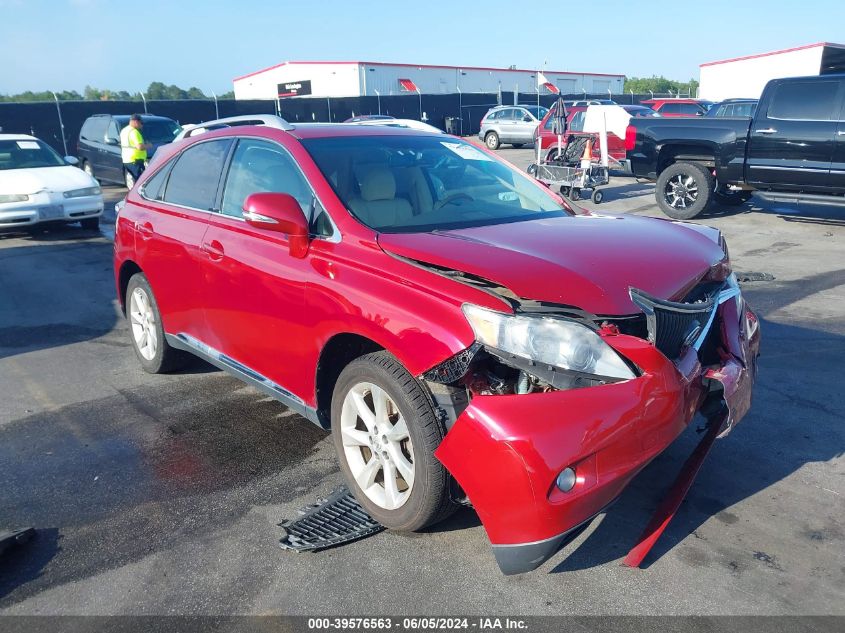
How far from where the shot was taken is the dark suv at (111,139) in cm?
1652

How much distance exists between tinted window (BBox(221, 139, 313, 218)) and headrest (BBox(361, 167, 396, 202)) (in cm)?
→ 29

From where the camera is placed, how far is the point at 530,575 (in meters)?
2.90

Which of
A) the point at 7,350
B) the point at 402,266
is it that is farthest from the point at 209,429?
the point at 7,350

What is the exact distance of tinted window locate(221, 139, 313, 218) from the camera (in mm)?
3779

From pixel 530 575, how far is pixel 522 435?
0.77 m

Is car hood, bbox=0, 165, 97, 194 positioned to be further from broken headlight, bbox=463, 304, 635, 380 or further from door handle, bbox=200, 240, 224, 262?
broken headlight, bbox=463, 304, 635, 380

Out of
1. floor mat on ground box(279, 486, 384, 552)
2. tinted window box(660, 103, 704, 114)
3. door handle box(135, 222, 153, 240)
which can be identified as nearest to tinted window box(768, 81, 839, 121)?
door handle box(135, 222, 153, 240)

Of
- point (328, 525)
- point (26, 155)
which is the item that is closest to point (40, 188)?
point (26, 155)

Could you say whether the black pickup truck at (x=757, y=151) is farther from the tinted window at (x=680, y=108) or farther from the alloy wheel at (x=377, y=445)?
the tinted window at (x=680, y=108)

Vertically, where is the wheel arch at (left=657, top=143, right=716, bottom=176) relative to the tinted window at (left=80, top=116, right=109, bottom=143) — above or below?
below

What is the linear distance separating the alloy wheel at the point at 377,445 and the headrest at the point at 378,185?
107cm

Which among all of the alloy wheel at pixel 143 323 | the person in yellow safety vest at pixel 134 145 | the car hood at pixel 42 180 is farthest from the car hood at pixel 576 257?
the person in yellow safety vest at pixel 134 145

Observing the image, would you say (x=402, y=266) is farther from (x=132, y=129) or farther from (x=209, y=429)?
(x=132, y=129)

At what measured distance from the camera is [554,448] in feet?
8.09
